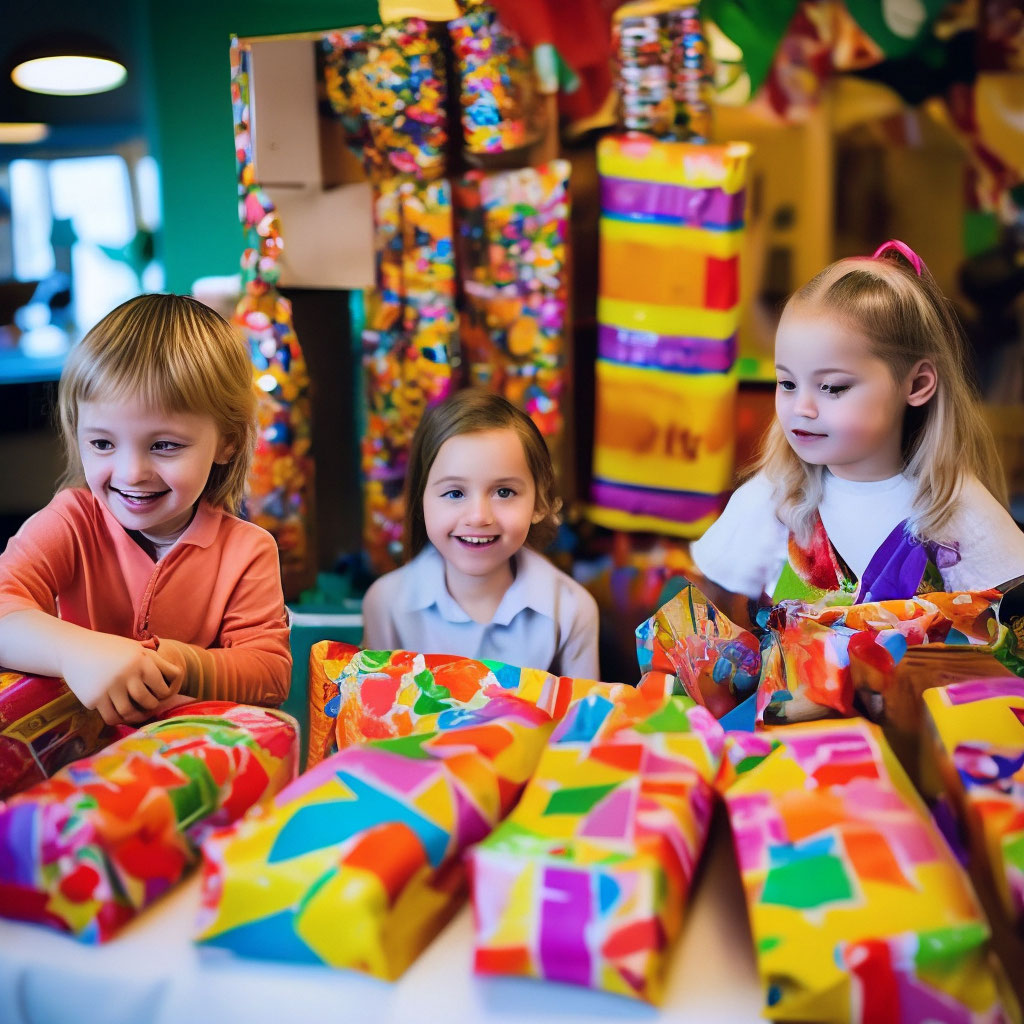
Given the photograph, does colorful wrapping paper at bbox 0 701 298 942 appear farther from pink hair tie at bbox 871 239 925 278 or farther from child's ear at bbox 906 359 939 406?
pink hair tie at bbox 871 239 925 278

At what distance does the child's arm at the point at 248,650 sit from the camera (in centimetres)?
115

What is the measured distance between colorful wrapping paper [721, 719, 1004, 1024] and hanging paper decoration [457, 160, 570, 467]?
1.21 m

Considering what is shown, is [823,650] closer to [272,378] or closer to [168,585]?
[168,585]

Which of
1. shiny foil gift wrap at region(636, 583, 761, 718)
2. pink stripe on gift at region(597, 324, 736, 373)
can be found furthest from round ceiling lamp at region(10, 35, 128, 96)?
shiny foil gift wrap at region(636, 583, 761, 718)

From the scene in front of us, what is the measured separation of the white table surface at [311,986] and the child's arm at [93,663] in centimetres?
25

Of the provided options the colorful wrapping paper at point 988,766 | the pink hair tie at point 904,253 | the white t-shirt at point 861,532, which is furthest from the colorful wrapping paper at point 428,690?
the pink hair tie at point 904,253

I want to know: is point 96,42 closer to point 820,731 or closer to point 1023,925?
point 820,731

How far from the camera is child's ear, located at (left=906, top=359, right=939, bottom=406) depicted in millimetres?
1266

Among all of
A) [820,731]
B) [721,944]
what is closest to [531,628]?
[820,731]

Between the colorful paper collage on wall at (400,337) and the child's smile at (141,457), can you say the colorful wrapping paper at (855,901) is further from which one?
the colorful paper collage on wall at (400,337)

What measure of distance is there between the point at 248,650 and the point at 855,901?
2.43 ft

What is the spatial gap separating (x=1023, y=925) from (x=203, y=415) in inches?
36.3

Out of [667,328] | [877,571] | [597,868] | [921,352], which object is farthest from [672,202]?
[597,868]

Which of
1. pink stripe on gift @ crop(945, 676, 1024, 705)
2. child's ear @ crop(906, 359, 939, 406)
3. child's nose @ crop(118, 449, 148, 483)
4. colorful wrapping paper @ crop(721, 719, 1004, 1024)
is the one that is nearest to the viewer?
colorful wrapping paper @ crop(721, 719, 1004, 1024)
